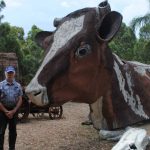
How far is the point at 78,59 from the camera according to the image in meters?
4.52

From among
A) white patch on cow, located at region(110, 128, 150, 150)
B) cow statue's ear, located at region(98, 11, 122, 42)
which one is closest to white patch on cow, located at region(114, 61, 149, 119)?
white patch on cow, located at region(110, 128, 150, 150)

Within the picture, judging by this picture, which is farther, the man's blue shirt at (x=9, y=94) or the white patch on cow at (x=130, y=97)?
the man's blue shirt at (x=9, y=94)

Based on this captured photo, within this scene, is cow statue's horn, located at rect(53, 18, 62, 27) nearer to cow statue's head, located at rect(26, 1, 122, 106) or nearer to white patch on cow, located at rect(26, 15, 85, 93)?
cow statue's head, located at rect(26, 1, 122, 106)

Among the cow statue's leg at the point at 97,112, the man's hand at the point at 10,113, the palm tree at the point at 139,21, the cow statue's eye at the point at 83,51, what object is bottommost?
the cow statue's leg at the point at 97,112

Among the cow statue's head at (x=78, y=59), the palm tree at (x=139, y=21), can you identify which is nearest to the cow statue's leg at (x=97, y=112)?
the cow statue's head at (x=78, y=59)

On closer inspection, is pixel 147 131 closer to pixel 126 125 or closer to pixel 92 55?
pixel 126 125

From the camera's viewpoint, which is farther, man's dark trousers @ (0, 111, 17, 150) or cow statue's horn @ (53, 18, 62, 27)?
man's dark trousers @ (0, 111, 17, 150)

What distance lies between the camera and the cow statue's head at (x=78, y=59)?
4305 millimetres

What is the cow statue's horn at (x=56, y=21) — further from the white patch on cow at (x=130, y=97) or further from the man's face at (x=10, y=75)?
the man's face at (x=10, y=75)

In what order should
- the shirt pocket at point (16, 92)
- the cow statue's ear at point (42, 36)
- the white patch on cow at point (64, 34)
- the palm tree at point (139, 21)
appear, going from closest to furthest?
the white patch on cow at point (64, 34), the cow statue's ear at point (42, 36), the shirt pocket at point (16, 92), the palm tree at point (139, 21)

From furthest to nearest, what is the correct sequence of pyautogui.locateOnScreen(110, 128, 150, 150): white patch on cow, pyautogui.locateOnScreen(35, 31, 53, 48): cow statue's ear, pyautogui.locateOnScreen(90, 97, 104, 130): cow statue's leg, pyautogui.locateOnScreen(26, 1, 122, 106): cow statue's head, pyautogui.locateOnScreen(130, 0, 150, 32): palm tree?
pyautogui.locateOnScreen(130, 0, 150, 32): palm tree → pyautogui.locateOnScreen(35, 31, 53, 48): cow statue's ear → pyautogui.locateOnScreen(90, 97, 104, 130): cow statue's leg → pyautogui.locateOnScreen(110, 128, 150, 150): white patch on cow → pyautogui.locateOnScreen(26, 1, 122, 106): cow statue's head

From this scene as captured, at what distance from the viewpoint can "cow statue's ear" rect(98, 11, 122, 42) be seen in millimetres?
4539

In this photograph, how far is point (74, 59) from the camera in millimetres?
4500

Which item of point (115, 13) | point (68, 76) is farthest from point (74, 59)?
point (115, 13)
